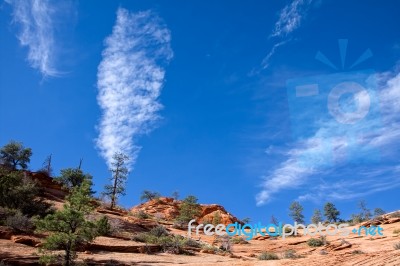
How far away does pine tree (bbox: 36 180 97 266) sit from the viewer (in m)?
13.8

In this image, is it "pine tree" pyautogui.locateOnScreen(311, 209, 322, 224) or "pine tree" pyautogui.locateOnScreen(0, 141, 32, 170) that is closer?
"pine tree" pyautogui.locateOnScreen(0, 141, 32, 170)

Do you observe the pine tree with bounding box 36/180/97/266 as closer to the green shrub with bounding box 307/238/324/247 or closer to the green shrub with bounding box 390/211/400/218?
the green shrub with bounding box 307/238/324/247

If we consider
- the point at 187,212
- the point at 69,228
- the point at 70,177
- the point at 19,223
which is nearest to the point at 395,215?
the point at 187,212

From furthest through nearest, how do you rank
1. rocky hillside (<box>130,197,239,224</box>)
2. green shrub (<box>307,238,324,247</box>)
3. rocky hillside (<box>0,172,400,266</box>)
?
rocky hillside (<box>130,197,239,224</box>) → green shrub (<box>307,238,324,247</box>) → rocky hillside (<box>0,172,400,266</box>)

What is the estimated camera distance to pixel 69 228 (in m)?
14.5

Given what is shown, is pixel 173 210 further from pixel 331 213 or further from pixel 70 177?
pixel 331 213

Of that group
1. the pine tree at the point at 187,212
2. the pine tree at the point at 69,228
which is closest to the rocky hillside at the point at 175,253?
the pine tree at the point at 69,228

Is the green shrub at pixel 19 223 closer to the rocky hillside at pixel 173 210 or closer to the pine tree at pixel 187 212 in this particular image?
the pine tree at pixel 187 212

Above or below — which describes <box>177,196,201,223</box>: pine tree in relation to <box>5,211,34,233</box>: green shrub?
above

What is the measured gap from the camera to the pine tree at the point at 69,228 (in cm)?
1381

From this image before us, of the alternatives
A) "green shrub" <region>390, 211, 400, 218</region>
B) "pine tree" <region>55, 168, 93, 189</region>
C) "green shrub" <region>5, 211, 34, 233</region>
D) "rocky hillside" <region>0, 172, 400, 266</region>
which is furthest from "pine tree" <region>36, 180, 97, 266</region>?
"green shrub" <region>390, 211, 400, 218</region>

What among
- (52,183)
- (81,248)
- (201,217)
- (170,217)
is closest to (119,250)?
(81,248)

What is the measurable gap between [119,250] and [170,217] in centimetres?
3907

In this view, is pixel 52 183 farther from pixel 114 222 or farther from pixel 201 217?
pixel 201 217
